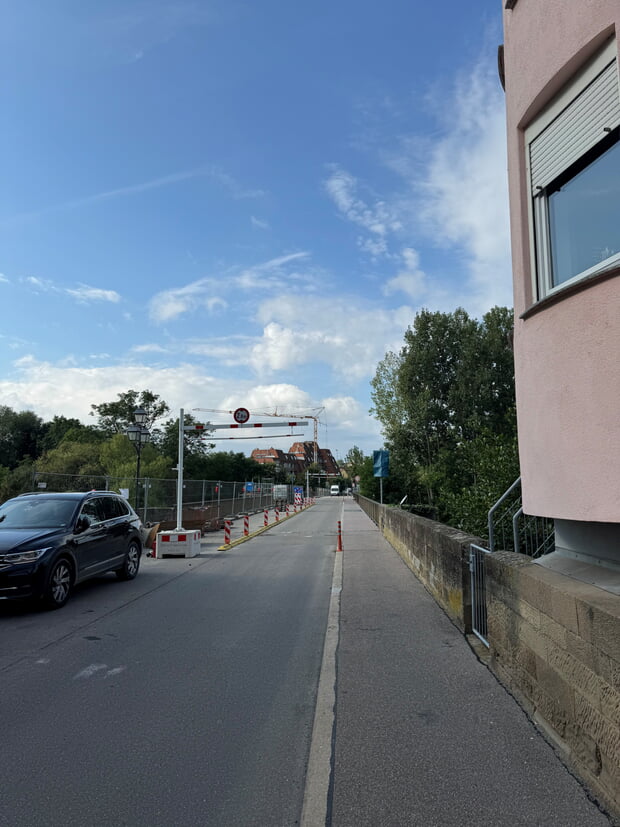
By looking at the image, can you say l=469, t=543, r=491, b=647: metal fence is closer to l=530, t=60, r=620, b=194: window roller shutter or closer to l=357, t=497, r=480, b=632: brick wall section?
l=357, t=497, r=480, b=632: brick wall section

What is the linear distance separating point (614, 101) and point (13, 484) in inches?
1790

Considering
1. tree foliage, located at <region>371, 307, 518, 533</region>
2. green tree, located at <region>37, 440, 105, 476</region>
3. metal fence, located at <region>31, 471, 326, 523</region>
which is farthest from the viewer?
green tree, located at <region>37, 440, 105, 476</region>

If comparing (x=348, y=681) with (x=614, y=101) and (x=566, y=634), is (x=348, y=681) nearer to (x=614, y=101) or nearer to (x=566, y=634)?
(x=566, y=634)

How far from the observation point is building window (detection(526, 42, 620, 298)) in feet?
13.8

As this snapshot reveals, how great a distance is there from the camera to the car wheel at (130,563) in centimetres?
1205

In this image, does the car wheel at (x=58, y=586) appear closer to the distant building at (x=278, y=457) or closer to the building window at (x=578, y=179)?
the building window at (x=578, y=179)

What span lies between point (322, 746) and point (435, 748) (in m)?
0.75

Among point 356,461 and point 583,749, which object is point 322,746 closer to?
point 583,749

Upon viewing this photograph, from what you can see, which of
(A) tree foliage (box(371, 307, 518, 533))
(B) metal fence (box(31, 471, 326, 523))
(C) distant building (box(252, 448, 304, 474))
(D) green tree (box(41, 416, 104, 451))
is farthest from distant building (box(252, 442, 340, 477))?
(B) metal fence (box(31, 471, 326, 523))

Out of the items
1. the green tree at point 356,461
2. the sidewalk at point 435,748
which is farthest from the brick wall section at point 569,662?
the green tree at point 356,461

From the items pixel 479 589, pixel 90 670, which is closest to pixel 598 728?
pixel 479 589

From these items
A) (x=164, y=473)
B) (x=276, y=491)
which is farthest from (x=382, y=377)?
(x=164, y=473)

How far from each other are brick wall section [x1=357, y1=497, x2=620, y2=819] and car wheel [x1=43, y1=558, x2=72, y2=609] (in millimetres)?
6267

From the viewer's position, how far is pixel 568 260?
4.71 m
